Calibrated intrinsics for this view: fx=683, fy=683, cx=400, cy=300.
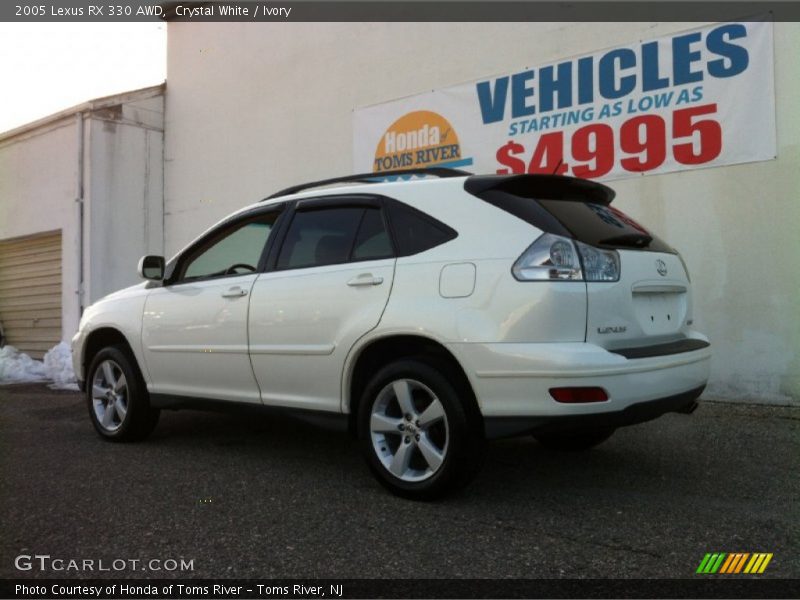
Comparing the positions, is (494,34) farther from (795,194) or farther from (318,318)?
(318,318)

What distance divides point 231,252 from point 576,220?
243 centimetres

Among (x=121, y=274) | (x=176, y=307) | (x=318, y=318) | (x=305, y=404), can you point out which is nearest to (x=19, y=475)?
(x=176, y=307)

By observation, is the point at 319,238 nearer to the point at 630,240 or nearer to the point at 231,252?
the point at 231,252

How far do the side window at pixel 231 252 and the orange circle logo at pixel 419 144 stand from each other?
11.5ft

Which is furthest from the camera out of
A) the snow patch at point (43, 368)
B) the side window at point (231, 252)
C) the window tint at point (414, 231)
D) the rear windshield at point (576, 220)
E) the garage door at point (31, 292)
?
the garage door at point (31, 292)

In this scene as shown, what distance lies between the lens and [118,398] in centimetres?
505

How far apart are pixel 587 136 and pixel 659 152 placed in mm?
761

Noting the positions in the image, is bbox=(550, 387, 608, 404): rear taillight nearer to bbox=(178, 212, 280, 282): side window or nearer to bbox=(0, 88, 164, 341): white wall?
bbox=(178, 212, 280, 282): side window

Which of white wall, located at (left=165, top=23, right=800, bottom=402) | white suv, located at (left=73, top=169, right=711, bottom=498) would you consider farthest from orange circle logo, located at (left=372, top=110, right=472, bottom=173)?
white suv, located at (left=73, top=169, right=711, bottom=498)

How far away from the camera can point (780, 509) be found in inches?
133

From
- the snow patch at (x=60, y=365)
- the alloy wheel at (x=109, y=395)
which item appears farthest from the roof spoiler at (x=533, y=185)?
the snow patch at (x=60, y=365)

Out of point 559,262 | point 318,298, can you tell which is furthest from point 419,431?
point 559,262

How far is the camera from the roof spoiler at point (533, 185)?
11.3ft

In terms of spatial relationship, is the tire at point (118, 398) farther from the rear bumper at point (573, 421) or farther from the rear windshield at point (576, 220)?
the rear windshield at point (576, 220)
